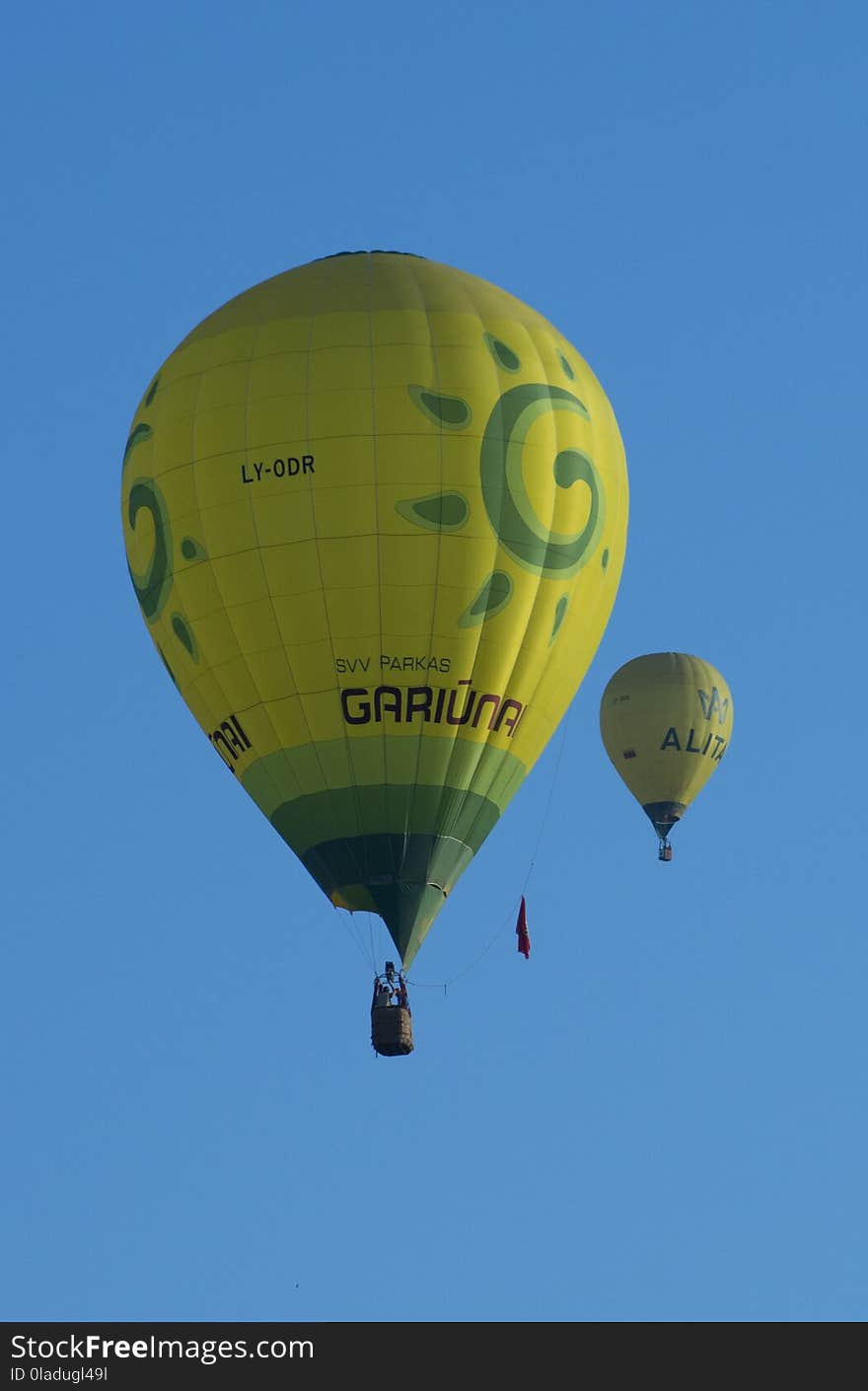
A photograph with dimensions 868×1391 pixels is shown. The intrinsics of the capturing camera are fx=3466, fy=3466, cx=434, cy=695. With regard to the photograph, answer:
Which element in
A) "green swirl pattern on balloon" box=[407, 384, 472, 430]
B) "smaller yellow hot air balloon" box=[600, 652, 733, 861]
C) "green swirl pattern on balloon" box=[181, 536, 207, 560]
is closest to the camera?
"green swirl pattern on balloon" box=[407, 384, 472, 430]

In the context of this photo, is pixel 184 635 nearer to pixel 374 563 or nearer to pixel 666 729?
pixel 374 563

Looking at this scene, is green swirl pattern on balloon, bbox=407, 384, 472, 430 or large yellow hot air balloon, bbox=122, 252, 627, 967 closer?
large yellow hot air balloon, bbox=122, 252, 627, 967

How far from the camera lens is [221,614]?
4209 centimetres

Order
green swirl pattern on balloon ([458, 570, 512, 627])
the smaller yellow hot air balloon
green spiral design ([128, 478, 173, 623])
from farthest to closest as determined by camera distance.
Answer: the smaller yellow hot air balloon
green spiral design ([128, 478, 173, 623])
green swirl pattern on balloon ([458, 570, 512, 627])

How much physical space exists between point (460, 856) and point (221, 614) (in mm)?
Result: 4170

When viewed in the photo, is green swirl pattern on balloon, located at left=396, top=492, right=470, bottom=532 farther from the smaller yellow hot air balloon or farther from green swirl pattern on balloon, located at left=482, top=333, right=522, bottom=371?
the smaller yellow hot air balloon

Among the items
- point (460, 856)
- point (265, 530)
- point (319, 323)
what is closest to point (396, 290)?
point (319, 323)

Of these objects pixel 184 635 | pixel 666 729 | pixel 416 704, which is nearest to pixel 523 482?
pixel 416 704

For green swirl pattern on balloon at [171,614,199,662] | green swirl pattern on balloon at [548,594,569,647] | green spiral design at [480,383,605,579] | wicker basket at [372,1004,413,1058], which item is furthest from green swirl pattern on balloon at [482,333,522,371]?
wicker basket at [372,1004,413,1058]

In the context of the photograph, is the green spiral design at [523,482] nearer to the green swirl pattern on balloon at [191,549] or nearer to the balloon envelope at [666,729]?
the green swirl pattern on balloon at [191,549]

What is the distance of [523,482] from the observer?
42281 millimetres

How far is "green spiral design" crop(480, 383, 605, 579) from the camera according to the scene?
138 ft

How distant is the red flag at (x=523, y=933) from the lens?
4534cm

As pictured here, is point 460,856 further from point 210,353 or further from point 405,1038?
point 210,353
